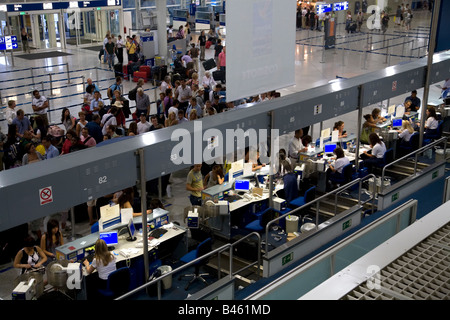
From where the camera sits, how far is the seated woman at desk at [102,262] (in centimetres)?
744

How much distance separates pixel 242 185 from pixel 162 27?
14.3 meters

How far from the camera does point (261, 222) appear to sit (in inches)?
364

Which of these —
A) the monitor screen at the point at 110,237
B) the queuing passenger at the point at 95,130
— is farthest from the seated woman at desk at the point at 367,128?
the monitor screen at the point at 110,237

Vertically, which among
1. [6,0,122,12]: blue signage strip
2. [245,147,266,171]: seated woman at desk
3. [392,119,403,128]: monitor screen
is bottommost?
[245,147,266,171]: seated woman at desk

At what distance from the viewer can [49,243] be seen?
8.26 m

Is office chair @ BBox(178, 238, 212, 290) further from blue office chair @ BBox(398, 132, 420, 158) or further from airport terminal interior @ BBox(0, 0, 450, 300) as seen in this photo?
blue office chair @ BBox(398, 132, 420, 158)

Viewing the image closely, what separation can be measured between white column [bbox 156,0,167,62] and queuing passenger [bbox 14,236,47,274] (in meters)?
16.2

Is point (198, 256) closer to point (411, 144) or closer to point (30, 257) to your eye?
point (30, 257)

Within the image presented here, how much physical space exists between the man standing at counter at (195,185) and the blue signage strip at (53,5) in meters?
18.1

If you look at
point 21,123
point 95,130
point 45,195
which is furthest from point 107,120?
point 45,195

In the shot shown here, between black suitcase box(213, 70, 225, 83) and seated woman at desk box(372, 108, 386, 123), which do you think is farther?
black suitcase box(213, 70, 225, 83)

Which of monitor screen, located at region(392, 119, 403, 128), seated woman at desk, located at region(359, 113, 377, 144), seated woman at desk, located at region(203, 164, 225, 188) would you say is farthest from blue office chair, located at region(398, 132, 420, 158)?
seated woman at desk, located at region(203, 164, 225, 188)

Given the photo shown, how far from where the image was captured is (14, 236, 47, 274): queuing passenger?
7.73 m
